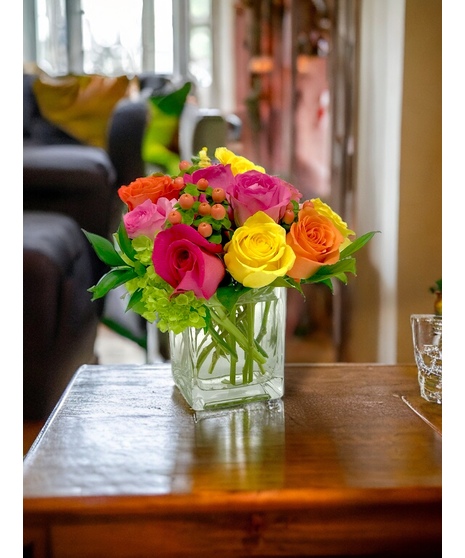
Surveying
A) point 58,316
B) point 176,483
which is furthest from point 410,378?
point 58,316

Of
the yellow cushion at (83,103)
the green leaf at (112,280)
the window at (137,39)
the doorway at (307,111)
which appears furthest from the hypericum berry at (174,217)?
the window at (137,39)

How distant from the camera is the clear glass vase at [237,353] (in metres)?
0.87

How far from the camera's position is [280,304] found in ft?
2.97

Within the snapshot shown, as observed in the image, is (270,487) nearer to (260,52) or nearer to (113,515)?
(113,515)

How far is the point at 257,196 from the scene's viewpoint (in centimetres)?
79

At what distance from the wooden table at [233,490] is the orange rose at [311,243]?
0.20m

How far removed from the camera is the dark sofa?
1.54 m

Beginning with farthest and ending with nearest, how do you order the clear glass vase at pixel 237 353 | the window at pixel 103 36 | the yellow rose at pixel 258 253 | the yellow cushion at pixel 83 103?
the window at pixel 103 36 → the yellow cushion at pixel 83 103 → the clear glass vase at pixel 237 353 → the yellow rose at pixel 258 253

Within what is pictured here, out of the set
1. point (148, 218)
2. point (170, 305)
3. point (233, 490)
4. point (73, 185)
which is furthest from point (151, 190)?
point (73, 185)

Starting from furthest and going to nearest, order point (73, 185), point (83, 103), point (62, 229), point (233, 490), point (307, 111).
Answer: point (307, 111), point (83, 103), point (73, 185), point (62, 229), point (233, 490)

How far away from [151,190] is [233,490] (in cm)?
39

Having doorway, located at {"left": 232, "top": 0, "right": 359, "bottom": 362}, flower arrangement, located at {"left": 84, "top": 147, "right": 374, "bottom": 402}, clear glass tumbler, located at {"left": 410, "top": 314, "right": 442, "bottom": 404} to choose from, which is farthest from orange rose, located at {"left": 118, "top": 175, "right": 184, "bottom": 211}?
doorway, located at {"left": 232, "top": 0, "right": 359, "bottom": 362}

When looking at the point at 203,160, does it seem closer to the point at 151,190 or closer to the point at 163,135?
the point at 151,190

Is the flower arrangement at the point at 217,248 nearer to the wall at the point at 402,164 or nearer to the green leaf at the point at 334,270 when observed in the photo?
the green leaf at the point at 334,270
